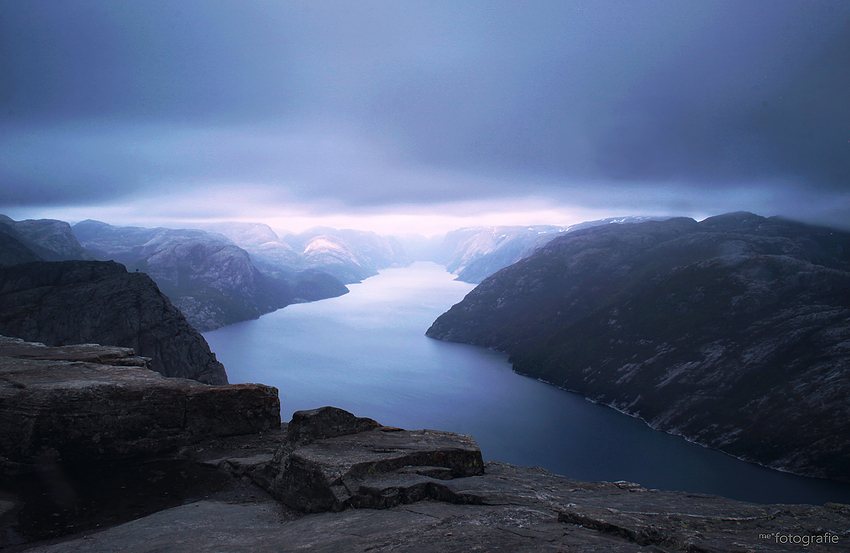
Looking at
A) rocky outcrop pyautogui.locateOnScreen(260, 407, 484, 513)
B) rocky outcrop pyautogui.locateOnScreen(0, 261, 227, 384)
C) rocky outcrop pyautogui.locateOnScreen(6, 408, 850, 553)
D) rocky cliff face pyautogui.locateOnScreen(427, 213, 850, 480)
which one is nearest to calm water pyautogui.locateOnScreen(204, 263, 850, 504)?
rocky cliff face pyautogui.locateOnScreen(427, 213, 850, 480)

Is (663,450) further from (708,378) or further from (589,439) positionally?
(708,378)

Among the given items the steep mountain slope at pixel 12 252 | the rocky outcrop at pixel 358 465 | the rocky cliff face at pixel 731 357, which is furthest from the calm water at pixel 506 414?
the rocky outcrop at pixel 358 465

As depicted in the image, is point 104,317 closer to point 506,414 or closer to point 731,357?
point 506,414

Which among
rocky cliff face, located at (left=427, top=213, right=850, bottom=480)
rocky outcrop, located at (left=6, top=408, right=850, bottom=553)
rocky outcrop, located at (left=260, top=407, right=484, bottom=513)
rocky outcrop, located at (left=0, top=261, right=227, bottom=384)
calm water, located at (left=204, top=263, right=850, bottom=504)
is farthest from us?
rocky cliff face, located at (left=427, top=213, right=850, bottom=480)

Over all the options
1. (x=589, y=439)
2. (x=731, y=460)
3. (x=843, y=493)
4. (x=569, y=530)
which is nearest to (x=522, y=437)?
(x=589, y=439)

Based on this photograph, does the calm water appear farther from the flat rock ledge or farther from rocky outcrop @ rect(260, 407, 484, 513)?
the flat rock ledge

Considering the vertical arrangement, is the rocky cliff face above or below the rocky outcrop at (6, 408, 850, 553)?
below

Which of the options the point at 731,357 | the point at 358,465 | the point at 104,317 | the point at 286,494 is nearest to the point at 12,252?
the point at 104,317
